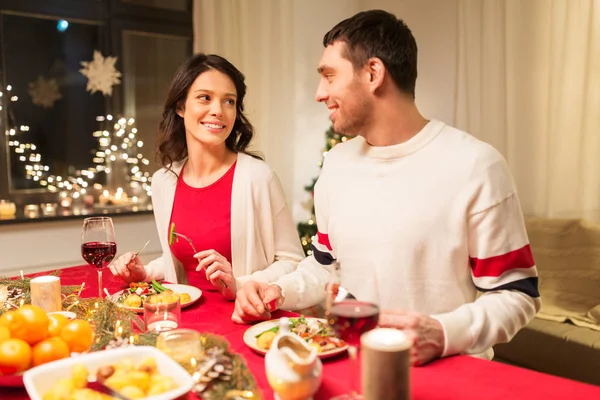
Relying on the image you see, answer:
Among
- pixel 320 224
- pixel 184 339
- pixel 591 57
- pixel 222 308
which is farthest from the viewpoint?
pixel 591 57

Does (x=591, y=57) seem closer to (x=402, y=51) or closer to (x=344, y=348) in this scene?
(x=402, y=51)

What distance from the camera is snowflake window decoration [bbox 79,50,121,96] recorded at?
164 inches

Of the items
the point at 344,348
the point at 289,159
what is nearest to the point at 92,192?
the point at 289,159

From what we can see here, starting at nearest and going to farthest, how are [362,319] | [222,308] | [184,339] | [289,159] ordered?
[362,319]
[184,339]
[222,308]
[289,159]

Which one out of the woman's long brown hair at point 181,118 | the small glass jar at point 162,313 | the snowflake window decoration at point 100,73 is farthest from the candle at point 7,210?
the small glass jar at point 162,313

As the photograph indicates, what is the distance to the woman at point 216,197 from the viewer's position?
2.23 meters

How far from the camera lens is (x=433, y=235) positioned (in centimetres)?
155

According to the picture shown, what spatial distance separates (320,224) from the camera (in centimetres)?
187

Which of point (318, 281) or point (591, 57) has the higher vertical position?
point (591, 57)

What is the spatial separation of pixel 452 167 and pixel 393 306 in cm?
45

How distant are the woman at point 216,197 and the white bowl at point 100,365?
44.0 inches

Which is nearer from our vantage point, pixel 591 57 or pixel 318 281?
pixel 318 281

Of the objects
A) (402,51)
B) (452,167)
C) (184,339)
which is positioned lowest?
(184,339)

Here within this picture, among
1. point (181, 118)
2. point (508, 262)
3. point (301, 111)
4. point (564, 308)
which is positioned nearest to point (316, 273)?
point (508, 262)
